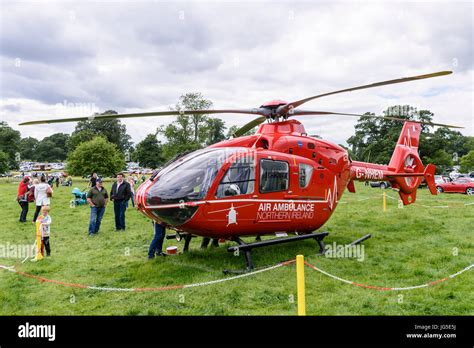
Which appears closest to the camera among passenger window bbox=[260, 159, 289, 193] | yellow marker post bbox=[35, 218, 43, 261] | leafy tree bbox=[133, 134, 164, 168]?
passenger window bbox=[260, 159, 289, 193]

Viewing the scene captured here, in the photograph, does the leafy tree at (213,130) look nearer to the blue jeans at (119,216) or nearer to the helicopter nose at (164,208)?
the blue jeans at (119,216)

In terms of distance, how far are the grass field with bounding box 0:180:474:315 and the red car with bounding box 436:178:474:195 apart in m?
17.2

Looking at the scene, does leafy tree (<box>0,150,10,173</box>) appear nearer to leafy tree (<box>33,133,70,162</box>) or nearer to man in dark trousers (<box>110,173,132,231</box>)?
leafy tree (<box>33,133,70,162</box>)

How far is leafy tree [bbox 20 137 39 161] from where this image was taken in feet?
370

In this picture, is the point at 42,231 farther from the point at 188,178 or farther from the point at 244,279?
the point at 244,279

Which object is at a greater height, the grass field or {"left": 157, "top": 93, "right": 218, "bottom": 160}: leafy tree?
{"left": 157, "top": 93, "right": 218, "bottom": 160}: leafy tree

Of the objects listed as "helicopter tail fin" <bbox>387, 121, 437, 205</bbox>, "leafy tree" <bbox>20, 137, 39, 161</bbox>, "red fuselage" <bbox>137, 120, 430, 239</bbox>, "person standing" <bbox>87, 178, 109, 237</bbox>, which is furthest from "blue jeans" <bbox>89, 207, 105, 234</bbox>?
"leafy tree" <bbox>20, 137, 39, 161</bbox>

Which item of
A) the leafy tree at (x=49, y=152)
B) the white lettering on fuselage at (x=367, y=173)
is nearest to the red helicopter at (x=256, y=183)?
the white lettering on fuselage at (x=367, y=173)

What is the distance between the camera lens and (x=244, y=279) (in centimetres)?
720

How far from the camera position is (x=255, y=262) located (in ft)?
27.5

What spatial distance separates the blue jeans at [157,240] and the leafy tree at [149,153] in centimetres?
7204

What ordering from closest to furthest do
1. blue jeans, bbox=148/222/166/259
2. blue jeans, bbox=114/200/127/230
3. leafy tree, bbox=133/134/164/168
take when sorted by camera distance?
blue jeans, bbox=148/222/166/259, blue jeans, bbox=114/200/127/230, leafy tree, bbox=133/134/164/168
